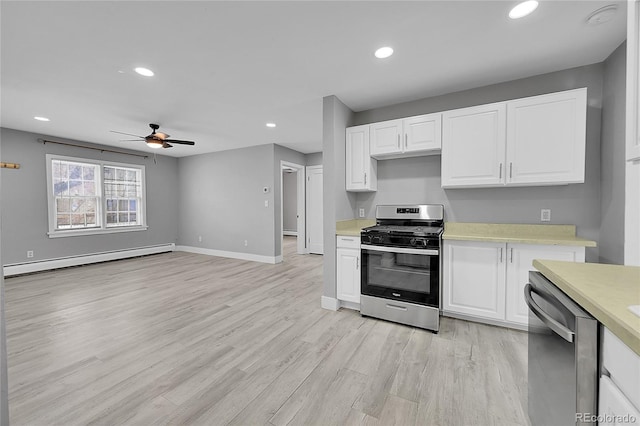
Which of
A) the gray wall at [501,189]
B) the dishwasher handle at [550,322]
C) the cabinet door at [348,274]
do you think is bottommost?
the cabinet door at [348,274]

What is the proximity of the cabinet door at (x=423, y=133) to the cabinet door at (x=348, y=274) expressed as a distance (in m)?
1.36

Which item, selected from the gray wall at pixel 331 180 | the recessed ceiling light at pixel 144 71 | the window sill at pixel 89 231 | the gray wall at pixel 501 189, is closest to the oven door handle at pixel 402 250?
the gray wall at pixel 331 180

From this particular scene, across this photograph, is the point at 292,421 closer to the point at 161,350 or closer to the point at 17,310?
the point at 161,350

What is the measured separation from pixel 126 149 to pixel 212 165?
1.82m

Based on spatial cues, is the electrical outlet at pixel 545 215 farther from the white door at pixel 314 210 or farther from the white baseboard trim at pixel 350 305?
the white door at pixel 314 210

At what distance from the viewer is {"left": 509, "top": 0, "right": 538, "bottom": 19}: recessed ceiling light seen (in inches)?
65.0

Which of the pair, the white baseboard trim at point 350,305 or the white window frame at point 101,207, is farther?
the white window frame at point 101,207

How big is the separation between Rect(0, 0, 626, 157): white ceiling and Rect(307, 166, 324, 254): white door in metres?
2.93

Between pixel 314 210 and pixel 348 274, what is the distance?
3602 millimetres

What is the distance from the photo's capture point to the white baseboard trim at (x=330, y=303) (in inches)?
117

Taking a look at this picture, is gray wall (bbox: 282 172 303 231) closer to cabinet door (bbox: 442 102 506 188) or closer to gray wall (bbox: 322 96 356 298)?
gray wall (bbox: 322 96 356 298)

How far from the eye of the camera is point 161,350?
7.09 feet

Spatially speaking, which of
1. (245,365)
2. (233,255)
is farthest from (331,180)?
(233,255)

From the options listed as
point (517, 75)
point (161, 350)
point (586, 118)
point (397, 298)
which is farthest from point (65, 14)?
point (586, 118)
